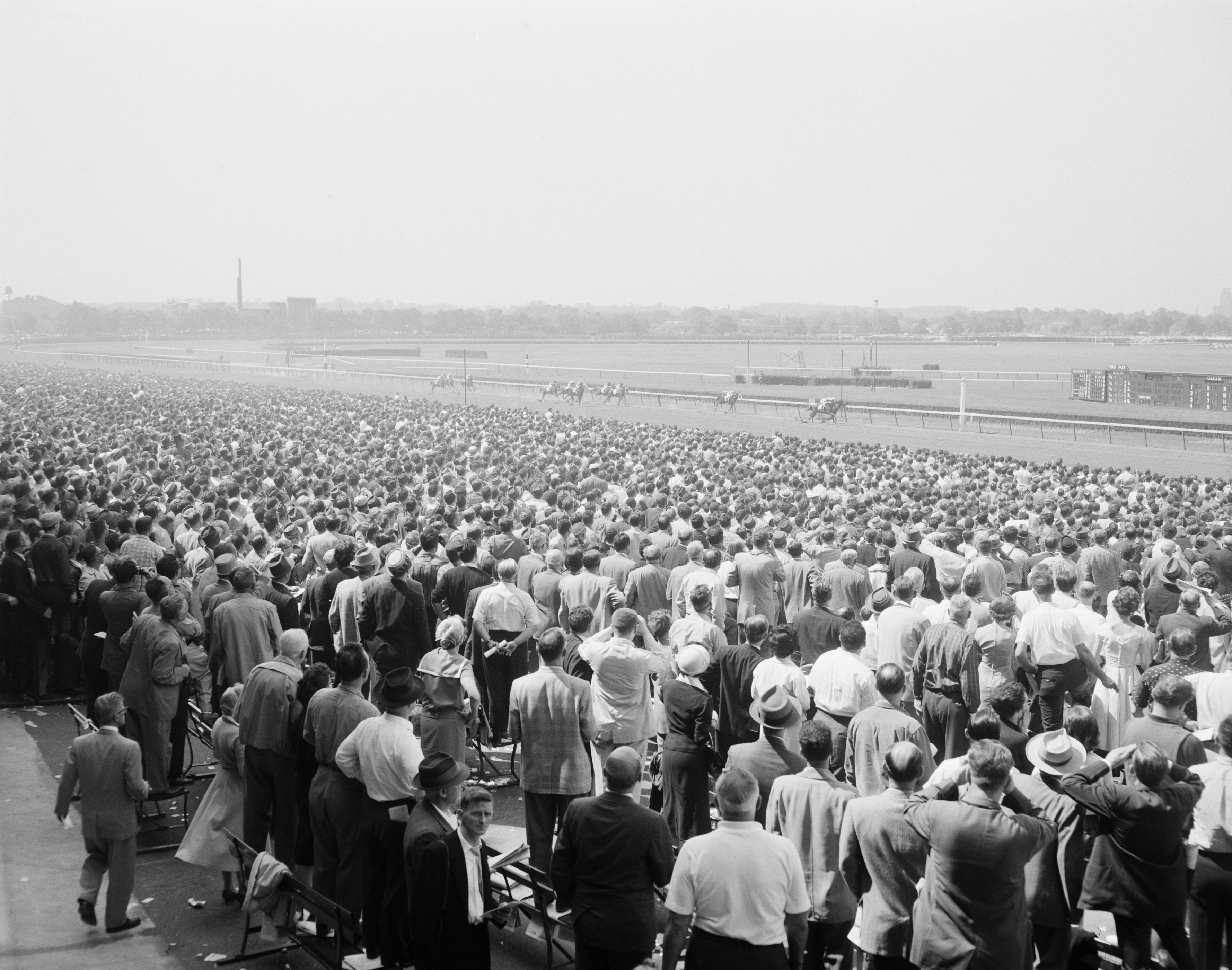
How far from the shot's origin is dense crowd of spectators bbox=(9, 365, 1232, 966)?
Result: 16.1 feet

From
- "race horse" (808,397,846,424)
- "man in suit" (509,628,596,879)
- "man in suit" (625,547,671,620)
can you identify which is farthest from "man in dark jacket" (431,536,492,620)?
"race horse" (808,397,846,424)

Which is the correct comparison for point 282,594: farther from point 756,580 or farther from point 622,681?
point 756,580

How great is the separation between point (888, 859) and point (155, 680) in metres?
5.26

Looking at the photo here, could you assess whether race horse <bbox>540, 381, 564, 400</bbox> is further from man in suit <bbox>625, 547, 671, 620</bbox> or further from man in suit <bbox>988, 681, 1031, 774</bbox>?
man in suit <bbox>988, 681, 1031, 774</bbox>

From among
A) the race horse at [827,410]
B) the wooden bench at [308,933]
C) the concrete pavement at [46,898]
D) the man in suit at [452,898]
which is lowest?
the concrete pavement at [46,898]

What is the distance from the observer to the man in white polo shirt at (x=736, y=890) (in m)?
4.54

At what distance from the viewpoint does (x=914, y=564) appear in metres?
10.3

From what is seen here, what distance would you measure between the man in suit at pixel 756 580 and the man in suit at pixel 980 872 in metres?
5.62

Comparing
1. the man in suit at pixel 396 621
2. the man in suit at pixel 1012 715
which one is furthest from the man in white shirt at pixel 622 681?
the man in suit at pixel 1012 715

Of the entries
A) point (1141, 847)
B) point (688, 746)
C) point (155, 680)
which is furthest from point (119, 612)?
point (1141, 847)

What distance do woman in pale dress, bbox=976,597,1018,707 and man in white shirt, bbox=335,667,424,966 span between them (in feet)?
12.8

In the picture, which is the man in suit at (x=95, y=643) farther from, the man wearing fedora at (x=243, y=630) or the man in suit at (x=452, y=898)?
the man in suit at (x=452, y=898)

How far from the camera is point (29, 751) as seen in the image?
9.54 metres

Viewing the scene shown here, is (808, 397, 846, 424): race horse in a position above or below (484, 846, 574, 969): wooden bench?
above
